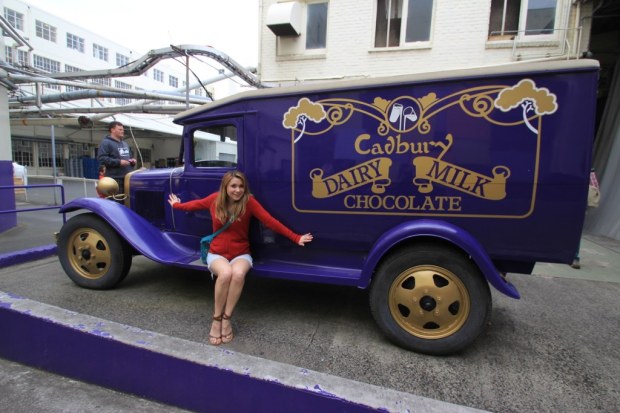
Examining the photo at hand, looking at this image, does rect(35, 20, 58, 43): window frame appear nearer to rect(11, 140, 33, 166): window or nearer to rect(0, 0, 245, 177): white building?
rect(0, 0, 245, 177): white building

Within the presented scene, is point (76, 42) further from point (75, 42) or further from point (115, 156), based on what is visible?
point (115, 156)

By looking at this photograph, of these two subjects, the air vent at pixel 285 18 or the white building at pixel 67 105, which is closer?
the air vent at pixel 285 18

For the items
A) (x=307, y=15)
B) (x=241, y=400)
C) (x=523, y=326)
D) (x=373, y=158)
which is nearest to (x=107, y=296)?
(x=241, y=400)

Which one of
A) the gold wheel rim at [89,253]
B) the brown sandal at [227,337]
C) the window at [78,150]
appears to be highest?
the window at [78,150]

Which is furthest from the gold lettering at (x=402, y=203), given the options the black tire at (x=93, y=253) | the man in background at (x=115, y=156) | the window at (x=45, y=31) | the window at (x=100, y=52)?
the window at (x=100, y=52)

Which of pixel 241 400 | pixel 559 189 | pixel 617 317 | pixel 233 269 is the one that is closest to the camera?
pixel 241 400

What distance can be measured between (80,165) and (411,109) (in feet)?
89.0

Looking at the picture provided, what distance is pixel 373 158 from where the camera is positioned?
8.86 feet

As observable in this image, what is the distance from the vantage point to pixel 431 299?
250 centimetres

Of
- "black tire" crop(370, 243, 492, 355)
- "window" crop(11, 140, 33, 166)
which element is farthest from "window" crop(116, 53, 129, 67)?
"black tire" crop(370, 243, 492, 355)

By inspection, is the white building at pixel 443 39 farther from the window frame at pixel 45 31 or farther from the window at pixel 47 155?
the window frame at pixel 45 31

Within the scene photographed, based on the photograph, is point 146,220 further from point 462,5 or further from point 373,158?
point 462,5

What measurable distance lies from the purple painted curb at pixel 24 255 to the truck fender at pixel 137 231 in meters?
1.43

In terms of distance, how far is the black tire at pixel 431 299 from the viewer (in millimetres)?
2443
